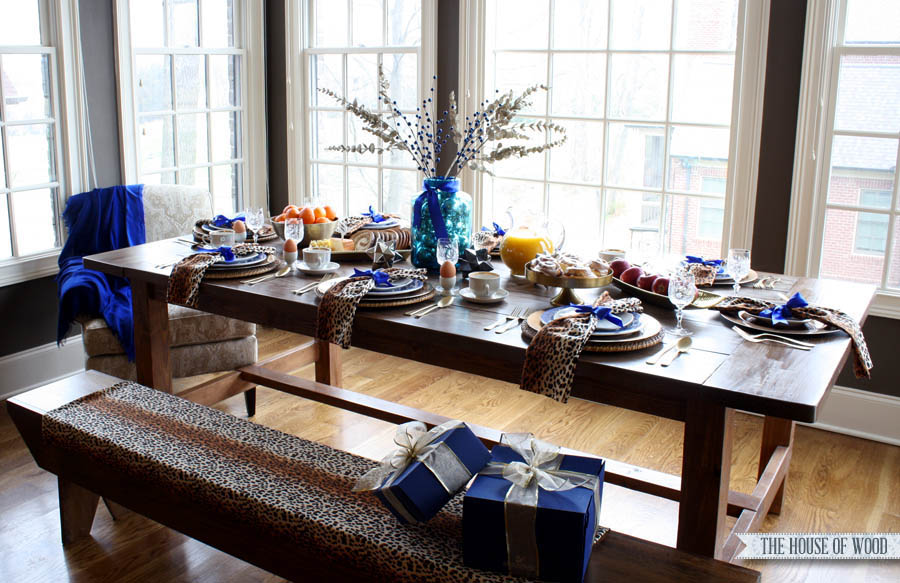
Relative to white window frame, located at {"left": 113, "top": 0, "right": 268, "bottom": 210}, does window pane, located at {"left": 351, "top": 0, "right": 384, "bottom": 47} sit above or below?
above

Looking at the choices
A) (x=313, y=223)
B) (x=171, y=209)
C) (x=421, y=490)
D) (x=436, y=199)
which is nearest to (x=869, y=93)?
(x=436, y=199)

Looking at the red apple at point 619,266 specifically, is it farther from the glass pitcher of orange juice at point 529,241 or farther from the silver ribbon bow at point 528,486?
the silver ribbon bow at point 528,486

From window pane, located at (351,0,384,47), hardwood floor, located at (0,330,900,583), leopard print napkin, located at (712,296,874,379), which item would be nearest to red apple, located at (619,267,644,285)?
leopard print napkin, located at (712,296,874,379)

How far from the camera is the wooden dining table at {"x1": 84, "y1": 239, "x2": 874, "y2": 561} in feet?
6.17

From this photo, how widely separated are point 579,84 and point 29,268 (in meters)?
2.70

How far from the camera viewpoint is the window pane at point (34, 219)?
12.4 ft

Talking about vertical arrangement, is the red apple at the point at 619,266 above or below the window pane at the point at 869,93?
below

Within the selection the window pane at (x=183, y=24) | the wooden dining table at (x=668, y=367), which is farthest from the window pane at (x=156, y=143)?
the wooden dining table at (x=668, y=367)

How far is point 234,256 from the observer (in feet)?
9.01

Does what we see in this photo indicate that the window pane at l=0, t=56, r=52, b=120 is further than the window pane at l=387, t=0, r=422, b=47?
No

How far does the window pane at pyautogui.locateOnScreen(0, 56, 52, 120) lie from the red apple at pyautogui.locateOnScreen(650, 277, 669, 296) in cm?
293

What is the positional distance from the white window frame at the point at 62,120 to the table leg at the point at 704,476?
10.3 feet

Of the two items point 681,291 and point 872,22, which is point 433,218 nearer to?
point 681,291

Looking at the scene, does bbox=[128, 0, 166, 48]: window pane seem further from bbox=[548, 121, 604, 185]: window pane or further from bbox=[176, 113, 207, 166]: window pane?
bbox=[548, 121, 604, 185]: window pane
